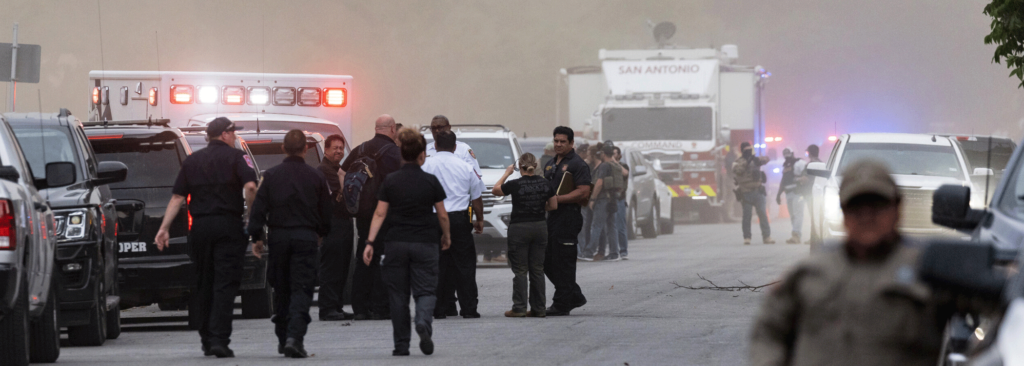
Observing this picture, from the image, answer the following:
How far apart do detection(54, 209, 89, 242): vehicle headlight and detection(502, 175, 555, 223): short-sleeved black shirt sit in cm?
354

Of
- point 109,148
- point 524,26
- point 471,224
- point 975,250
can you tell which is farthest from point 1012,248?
point 524,26

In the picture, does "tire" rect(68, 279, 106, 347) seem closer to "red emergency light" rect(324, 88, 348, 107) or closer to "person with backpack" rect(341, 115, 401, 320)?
"person with backpack" rect(341, 115, 401, 320)

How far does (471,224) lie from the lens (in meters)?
11.7

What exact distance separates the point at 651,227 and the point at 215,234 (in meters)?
18.3

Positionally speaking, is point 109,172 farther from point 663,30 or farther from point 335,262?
point 663,30

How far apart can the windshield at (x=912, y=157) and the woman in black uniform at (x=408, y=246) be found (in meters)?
9.15

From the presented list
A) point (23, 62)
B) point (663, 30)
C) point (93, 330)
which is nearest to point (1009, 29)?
point (93, 330)

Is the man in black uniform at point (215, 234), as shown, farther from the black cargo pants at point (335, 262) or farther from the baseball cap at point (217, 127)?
the black cargo pants at point (335, 262)

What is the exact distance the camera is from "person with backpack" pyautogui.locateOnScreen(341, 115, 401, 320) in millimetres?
11469

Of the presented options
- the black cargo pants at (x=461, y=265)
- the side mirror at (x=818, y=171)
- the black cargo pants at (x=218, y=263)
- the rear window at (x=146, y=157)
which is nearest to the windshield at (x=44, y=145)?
the rear window at (x=146, y=157)

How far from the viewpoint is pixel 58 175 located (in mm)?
9445

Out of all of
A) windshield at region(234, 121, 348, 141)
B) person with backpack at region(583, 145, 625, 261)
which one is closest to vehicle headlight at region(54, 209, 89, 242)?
windshield at region(234, 121, 348, 141)

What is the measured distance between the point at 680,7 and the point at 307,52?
1519cm

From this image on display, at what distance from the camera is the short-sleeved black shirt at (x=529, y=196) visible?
463 inches
